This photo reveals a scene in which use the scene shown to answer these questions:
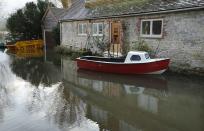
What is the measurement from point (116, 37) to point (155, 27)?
13.7ft

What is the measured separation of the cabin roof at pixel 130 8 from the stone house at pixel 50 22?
8.33 metres

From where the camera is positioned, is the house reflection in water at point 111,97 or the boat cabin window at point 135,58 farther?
Answer: the boat cabin window at point 135,58

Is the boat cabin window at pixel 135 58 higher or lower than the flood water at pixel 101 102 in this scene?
higher

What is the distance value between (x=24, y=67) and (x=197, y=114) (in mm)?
13685

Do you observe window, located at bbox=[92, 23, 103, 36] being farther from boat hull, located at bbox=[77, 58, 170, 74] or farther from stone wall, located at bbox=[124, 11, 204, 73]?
boat hull, located at bbox=[77, 58, 170, 74]

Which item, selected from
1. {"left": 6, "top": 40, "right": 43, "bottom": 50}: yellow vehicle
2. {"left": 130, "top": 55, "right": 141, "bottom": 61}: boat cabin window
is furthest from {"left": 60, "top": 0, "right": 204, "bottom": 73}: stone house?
{"left": 6, "top": 40, "right": 43, "bottom": 50}: yellow vehicle

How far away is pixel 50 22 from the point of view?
36062mm

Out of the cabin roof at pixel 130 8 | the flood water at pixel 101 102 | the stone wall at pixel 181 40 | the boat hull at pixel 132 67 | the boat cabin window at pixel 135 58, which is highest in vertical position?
the cabin roof at pixel 130 8

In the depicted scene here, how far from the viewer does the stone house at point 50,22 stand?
35231 millimetres

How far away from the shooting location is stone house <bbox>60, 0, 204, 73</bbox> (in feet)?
46.2

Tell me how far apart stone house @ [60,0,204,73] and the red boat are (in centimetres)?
163

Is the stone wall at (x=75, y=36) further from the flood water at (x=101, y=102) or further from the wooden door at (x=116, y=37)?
the flood water at (x=101, y=102)

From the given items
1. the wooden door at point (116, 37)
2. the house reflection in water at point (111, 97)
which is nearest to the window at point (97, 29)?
the wooden door at point (116, 37)

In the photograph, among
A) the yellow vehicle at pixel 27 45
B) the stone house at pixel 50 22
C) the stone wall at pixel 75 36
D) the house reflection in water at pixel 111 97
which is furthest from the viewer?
the stone house at pixel 50 22
